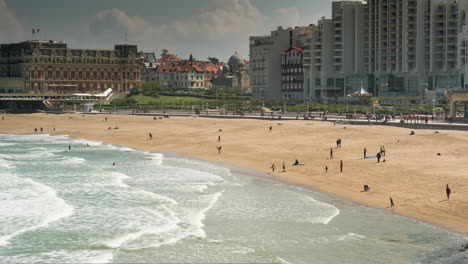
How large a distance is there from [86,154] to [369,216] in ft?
142

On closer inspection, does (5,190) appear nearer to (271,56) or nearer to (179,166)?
(179,166)

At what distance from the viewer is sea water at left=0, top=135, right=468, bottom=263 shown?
30.9m

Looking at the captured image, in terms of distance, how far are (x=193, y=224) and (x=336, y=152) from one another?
27.8 metres

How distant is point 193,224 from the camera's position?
37.0 meters

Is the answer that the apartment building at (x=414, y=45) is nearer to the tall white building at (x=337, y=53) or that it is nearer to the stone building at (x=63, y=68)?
the tall white building at (x=337, y=53)

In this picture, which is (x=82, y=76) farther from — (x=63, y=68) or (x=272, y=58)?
(x=272, y=58)

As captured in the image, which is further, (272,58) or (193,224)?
(272,58)

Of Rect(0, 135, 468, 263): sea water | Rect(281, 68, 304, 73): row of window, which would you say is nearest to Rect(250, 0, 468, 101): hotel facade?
Rect(281, 68, 304, 73): row of window

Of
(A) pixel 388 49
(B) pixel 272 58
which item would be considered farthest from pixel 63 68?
(A) pixel 388 49

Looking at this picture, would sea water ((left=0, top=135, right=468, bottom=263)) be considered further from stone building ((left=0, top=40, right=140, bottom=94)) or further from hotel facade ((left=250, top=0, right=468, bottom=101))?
stone building ((left=0, top=40, right=140, bottom=94))

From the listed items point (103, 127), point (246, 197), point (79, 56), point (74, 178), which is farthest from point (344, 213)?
point (79, 56)

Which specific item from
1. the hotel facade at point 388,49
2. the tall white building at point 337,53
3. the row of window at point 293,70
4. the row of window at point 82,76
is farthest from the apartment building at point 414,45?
the row of window at point 82,76

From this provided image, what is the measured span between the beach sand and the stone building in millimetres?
64014

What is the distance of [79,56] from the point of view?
179125 millimetres
